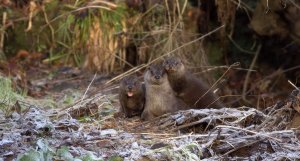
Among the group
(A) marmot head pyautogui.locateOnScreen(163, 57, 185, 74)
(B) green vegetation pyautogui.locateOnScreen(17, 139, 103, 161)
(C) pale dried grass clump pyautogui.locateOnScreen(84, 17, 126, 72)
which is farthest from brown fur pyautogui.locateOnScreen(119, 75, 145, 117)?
(C) pale dried grass clump pyautogui.locateOnScreen(84, 17, 126, 72)

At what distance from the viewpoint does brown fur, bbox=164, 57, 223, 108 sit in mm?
7383

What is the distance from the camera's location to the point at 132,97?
7371 mm

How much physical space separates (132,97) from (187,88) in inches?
22.9

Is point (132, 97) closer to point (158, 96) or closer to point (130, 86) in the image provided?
point (130, 86)

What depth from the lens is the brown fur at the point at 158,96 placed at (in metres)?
7.04

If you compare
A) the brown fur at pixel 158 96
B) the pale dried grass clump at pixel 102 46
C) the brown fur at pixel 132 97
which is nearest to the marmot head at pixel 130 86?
the brown fur at pixel 132 97

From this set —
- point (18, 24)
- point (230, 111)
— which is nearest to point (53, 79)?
point (18, 24)

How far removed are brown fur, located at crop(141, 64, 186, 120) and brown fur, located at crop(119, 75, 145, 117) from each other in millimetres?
162

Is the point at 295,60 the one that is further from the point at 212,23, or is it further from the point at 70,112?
the point at 70,112

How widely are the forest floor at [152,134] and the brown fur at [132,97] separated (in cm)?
13

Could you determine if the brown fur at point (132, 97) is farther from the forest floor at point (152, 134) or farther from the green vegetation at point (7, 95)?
the green vegetation at point (7, 95)

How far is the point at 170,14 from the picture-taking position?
34.9ft

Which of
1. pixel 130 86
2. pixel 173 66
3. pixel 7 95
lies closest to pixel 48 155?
pixel 130 86

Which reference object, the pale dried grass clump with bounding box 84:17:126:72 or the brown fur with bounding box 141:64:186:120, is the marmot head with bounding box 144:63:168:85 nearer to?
the brown fur with bounding box 141:64:186:120
